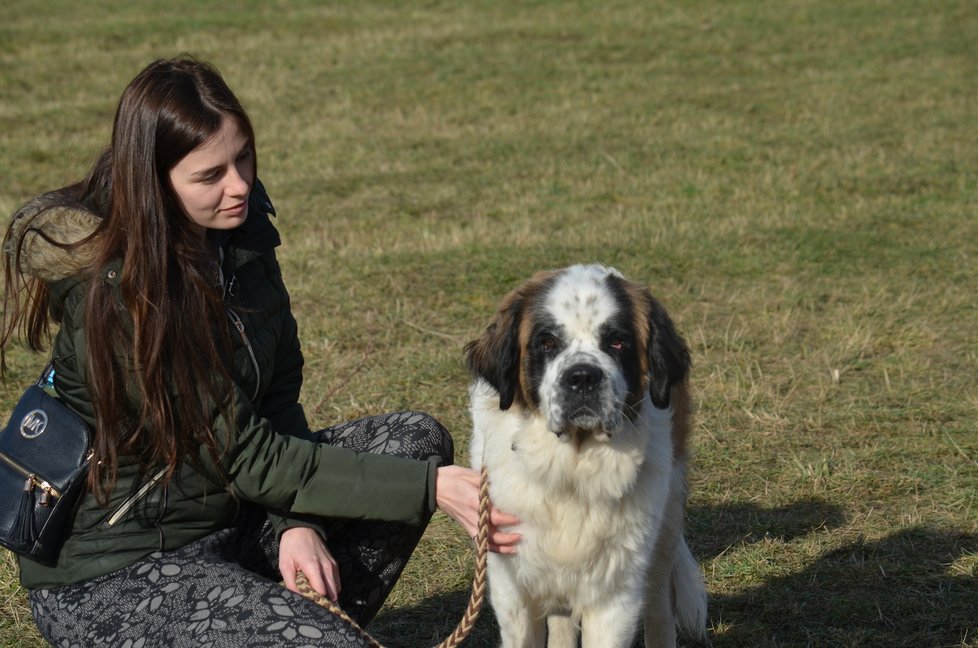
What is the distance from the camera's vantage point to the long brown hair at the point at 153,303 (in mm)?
2664

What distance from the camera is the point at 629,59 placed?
1418 centimetres

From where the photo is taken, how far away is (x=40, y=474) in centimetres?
269

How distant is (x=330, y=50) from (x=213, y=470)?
40.2 feet

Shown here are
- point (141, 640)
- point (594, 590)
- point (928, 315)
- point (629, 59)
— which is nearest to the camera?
point (141, 640)

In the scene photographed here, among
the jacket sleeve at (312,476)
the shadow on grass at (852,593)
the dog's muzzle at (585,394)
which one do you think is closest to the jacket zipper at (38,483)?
the jacket sleeve at (312,476)

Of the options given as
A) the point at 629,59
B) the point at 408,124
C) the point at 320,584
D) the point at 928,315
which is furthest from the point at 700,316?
the point at 629,59

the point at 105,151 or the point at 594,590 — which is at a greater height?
the point at 105,151

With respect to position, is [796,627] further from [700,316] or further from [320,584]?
[700,316]

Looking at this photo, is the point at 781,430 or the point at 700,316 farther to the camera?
the point at 700,316

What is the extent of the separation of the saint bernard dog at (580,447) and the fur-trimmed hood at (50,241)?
1.05 meters

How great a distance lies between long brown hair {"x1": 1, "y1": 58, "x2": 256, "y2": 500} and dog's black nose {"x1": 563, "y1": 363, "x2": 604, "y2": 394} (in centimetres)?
82

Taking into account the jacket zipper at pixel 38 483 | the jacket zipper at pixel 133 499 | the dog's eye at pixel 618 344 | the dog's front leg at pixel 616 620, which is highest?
the dog's eye at pixel 618 344

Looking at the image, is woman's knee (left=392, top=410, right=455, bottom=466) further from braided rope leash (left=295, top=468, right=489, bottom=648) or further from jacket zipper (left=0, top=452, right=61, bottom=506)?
jacket zipper (left=0, top=452, right=61, bottom=506)

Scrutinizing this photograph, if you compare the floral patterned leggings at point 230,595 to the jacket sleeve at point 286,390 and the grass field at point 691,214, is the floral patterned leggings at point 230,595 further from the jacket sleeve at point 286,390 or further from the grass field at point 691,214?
the grass field at point 691,214
